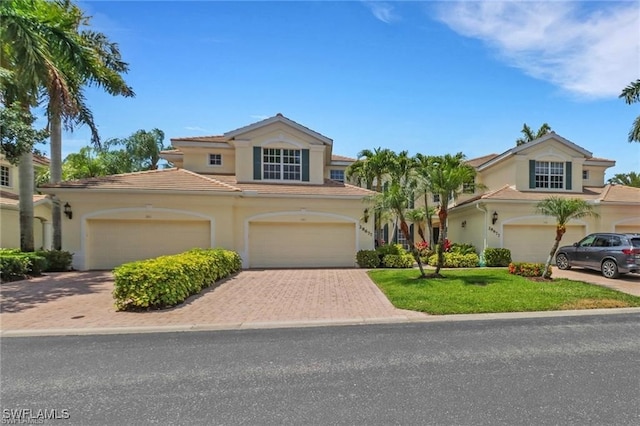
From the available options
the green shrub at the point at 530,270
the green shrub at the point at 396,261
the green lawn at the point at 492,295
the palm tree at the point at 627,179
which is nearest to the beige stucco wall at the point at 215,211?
the green shrub at the point at 396,261

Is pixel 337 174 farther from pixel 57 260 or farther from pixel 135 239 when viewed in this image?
pixel 57 260

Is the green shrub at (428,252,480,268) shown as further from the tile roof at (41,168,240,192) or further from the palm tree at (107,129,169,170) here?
the palm tree at (107,129,169,170)

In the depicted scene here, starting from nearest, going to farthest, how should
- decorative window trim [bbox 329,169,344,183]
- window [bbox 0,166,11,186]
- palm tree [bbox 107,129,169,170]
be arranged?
window [bbox 0,166,11,186] < decorative window trim [bbox 329,169,344,183] < palm tree [bbox 107,129,169,170]

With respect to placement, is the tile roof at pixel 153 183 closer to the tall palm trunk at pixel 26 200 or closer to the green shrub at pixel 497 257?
the tall palm trunk at pixel 26 200

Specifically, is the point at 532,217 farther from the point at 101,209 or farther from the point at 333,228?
the point at 101,209

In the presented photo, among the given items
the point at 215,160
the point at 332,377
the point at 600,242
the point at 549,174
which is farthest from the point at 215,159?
the point at 549,174

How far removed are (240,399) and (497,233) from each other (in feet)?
57.4

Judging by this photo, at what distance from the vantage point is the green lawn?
26.9ft

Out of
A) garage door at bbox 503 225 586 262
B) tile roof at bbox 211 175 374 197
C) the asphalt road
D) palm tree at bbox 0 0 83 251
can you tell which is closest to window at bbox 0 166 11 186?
palm tree at bbox 0 0 83 251

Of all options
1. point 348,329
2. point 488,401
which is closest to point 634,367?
point 488,401

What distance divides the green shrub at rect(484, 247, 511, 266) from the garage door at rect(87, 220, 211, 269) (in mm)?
14040

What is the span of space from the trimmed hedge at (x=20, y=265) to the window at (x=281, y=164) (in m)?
10.1

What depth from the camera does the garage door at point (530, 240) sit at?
712 inches

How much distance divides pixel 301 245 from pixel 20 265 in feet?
36.1
